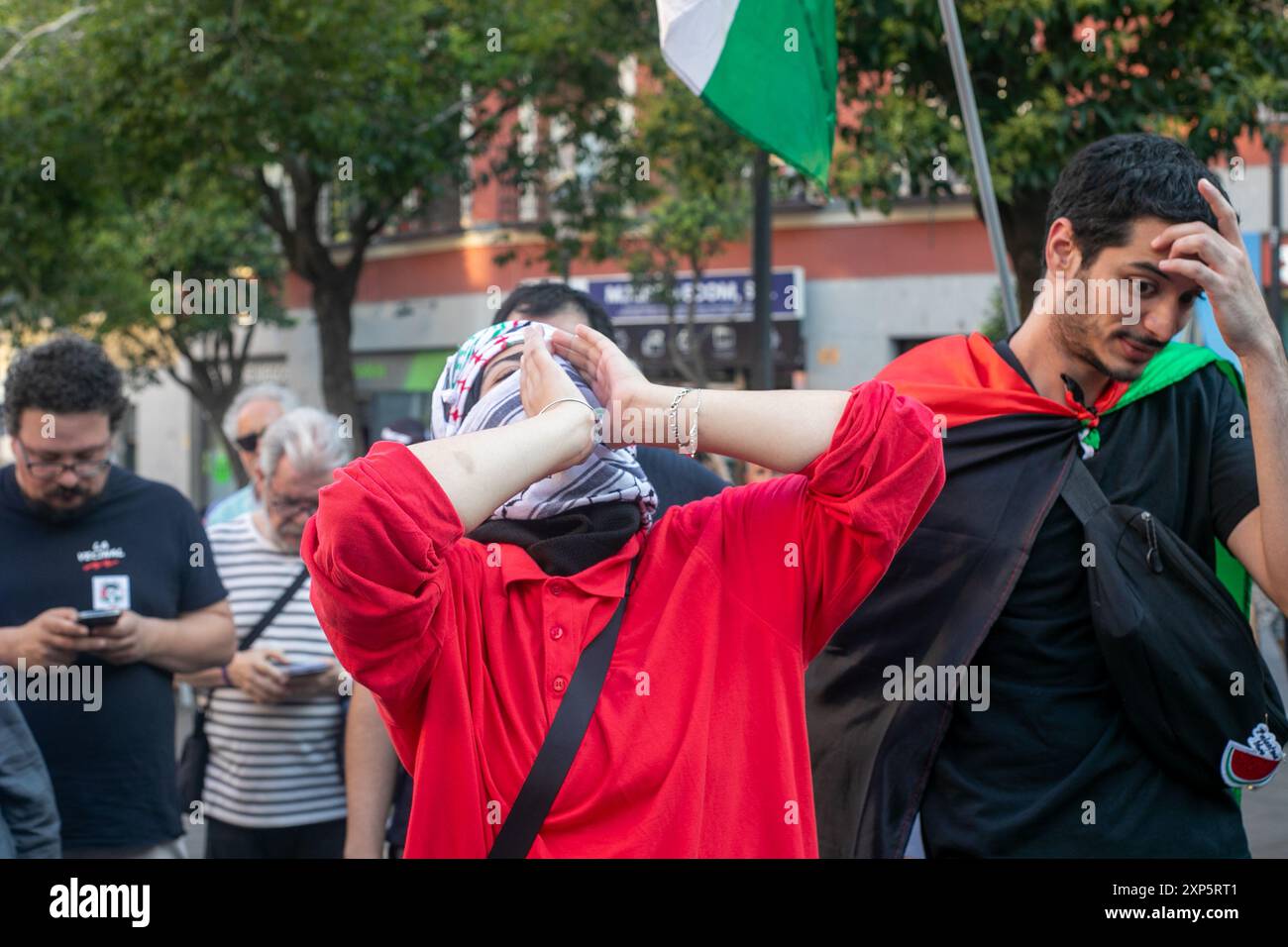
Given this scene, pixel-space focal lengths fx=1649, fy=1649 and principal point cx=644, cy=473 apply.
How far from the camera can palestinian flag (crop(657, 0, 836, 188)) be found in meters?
4.07

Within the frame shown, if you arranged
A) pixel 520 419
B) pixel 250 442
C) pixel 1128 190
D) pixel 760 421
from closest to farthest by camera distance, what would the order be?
pixel 760 421 < pixel 520 419 < pixel 1128 190 < pixel 250 442

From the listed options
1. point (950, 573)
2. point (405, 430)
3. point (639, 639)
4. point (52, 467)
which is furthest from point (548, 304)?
point (405, 430)

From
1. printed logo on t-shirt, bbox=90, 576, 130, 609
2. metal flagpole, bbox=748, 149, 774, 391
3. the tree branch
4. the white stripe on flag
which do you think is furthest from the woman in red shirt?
the tree branch

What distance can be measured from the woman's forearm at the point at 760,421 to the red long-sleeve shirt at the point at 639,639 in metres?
0.03

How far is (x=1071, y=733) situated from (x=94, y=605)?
2.80 m

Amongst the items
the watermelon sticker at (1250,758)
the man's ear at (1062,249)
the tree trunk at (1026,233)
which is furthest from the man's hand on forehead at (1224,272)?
the tree trunk at (1026,233)

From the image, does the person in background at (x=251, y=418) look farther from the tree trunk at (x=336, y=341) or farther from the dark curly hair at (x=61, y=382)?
the tree trunk at (x=336, y=341)

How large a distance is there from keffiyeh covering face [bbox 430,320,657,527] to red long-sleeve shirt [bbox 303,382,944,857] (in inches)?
2.9

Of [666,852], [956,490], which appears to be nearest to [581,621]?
[666,852]

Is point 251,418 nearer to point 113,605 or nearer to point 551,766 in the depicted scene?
point 113,605

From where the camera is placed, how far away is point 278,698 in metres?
4.67

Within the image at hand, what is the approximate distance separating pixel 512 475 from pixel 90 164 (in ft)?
43.2

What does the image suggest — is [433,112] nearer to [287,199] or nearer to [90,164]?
[90,164]

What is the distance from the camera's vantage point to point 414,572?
2152 millimetres
